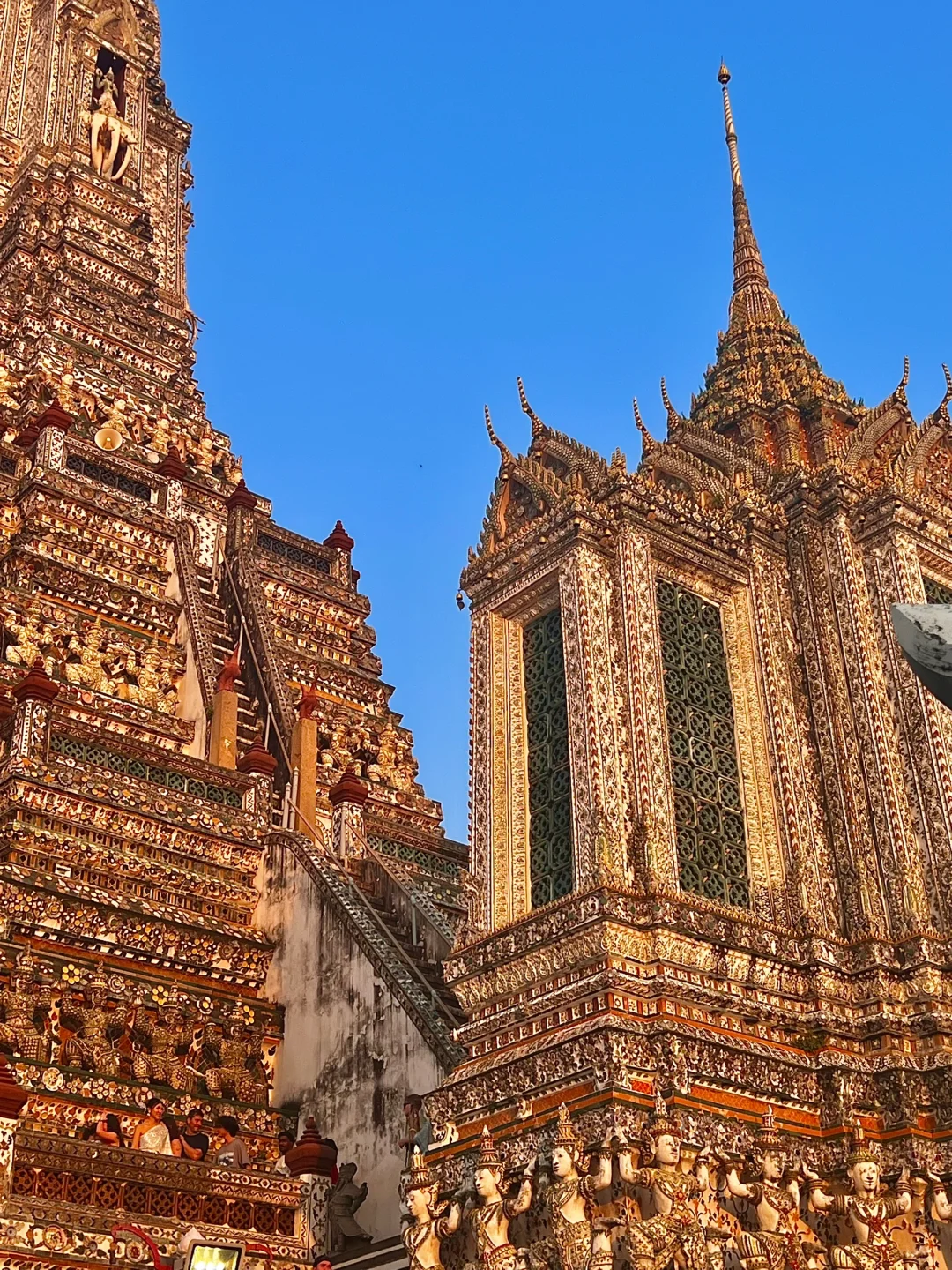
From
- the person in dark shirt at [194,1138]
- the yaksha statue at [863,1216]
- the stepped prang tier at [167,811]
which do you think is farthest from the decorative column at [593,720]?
the person in dark shirt at [194,1138]

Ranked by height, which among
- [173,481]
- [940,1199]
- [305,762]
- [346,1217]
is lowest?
[940,1199]

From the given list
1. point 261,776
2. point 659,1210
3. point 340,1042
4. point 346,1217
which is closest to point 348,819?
point 261,776

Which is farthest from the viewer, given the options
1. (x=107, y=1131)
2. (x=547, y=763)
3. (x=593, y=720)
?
(x=107, y=1131)

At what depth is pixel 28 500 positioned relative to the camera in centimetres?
2123

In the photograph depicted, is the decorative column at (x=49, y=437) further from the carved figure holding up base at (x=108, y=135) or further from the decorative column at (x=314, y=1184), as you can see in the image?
the decorative column at (x=314, y=1184)

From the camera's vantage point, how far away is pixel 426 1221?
990cm

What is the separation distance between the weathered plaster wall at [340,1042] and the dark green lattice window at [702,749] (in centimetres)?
393

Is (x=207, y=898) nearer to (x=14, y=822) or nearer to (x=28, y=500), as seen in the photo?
(x=14, y=822)

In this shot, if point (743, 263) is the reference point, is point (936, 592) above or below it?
below

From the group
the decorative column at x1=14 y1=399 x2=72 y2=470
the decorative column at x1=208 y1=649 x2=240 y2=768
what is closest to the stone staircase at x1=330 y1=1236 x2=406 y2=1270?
the decorative column at x1=208 y1=649 x2=240 y2=768

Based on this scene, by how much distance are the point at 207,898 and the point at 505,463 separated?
21.4 ft

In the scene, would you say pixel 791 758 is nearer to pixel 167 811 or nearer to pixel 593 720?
pixel 593 720

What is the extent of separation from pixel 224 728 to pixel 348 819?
208 centimetres

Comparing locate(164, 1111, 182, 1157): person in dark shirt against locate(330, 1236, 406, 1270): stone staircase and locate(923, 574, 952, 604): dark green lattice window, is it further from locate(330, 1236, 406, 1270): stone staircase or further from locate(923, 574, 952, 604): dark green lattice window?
locate(923, 574, 952, 604): dark green lattice window
